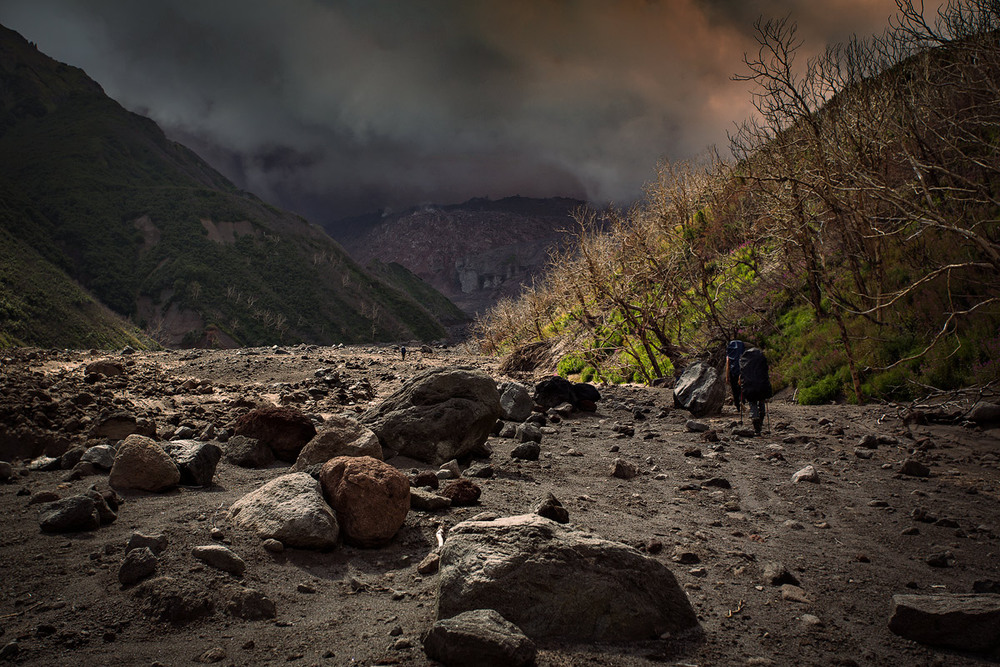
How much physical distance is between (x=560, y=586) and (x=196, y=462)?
3332 mm

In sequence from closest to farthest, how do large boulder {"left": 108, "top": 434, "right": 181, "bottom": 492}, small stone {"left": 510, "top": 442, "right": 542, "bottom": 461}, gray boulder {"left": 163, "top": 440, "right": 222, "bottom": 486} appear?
large boulder {"left": 108, "top": 434, "right": 181, "bottom": 492} → gray boulder {"left": 163, "top": 440, "right": 222, "bottom": 486} → small stone {"left": 510, "top": 442, "right": 542, "bottom": 461}

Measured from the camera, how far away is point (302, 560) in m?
2.87

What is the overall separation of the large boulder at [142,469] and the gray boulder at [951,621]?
4679 millimetres

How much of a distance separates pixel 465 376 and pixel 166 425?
399 cm

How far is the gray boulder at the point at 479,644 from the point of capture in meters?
1.87

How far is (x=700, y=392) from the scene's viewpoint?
866cm

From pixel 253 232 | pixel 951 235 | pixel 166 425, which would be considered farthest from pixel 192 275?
pixel 951 235

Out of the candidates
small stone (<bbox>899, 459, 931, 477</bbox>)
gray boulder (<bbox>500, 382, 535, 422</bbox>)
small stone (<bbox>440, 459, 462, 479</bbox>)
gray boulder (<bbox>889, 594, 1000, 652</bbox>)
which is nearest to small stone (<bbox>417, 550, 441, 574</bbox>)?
small stone (<bbox>440, 459, 462, 479</bbox>)

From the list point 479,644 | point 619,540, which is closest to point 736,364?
point 619,540

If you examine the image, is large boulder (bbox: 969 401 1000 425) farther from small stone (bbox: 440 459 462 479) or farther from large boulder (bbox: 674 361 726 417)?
small stone (bbox: 440 459 462 479)

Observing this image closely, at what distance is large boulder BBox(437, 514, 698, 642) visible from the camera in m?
2.24

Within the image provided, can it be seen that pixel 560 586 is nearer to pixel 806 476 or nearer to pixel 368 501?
pixel 368 501

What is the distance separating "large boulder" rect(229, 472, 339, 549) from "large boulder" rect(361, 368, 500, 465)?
200 cm

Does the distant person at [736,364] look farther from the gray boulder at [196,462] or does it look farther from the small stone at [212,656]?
the small stone at [212,656]
